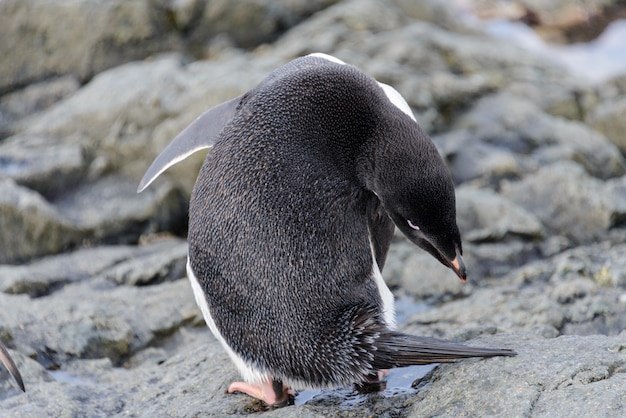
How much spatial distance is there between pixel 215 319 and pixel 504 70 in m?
5.45

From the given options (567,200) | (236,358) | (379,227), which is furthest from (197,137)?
(567,200)

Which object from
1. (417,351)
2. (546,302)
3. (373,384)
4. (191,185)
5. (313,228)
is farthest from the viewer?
(191,185)

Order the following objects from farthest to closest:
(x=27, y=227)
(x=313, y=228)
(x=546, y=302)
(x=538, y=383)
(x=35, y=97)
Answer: (x=35, y=97), (x=27, y=227), (x=546, y=302), (x=313, y=228), (x=538, y=383)

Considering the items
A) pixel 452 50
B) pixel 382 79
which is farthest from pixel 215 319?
pixel 452 50

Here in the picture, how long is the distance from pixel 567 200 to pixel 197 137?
9.52 feet

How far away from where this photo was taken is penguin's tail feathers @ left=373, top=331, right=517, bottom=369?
2787mm

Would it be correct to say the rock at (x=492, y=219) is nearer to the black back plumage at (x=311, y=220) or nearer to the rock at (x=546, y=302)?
the rock at (x=546, y=302)

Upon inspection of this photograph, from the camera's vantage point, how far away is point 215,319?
3.06 meters

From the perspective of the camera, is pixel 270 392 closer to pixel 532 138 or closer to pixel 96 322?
pixel 96 322

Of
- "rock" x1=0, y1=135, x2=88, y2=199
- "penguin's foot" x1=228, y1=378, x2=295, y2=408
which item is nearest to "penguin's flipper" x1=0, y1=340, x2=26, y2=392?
"penguin's foot" x1=228, y1=378, x2=295, y2=408

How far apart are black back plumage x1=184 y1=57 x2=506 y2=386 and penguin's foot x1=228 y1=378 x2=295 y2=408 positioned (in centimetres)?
12

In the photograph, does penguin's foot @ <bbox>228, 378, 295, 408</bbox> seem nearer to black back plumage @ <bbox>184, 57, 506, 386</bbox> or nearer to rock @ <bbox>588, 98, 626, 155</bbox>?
black back plumage @ <bbox>184, 57, 506, 386</bbox>

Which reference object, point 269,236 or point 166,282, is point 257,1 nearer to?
point 166,282

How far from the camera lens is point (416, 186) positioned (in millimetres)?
2916
